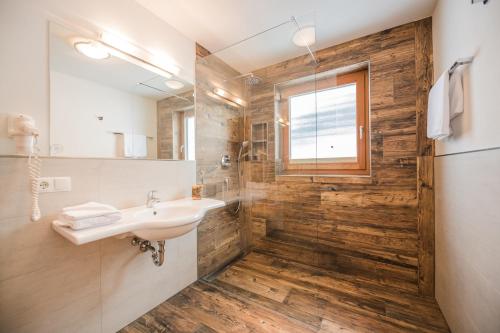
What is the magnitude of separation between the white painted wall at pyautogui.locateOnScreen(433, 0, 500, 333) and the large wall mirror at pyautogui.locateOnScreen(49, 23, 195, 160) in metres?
1.96

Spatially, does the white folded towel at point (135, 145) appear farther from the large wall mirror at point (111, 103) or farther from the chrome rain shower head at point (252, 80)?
the chrome rain shower head at point (252, 80)

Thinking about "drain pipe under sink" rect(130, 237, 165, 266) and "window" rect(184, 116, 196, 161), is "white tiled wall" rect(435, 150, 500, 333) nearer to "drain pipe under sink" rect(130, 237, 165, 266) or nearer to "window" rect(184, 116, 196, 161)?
"drain pipe under sink" rect(130, 237, 165, 266)

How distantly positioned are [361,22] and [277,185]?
5.62 feet

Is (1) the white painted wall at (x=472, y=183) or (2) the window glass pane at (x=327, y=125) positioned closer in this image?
(1) the white painted wall at (x=472, y=183)

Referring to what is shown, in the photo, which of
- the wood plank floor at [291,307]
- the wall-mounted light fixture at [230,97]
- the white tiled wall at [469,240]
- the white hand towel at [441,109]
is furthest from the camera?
the wall-mounted light fixture at [230,97]

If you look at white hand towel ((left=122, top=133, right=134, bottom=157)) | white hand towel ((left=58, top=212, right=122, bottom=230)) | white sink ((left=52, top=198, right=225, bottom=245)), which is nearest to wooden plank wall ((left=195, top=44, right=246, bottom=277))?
white sink ((left=52, top=198, right=225, bottom=245))

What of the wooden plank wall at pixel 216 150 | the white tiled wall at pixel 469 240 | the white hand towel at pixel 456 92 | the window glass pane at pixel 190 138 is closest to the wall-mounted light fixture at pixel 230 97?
the wooden plank wall at pixel 216 150

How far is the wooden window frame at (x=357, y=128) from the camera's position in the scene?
1931 millimetres

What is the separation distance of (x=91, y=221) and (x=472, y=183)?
2.06 metres

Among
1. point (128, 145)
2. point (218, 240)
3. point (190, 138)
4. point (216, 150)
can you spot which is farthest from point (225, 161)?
point (128, 145)

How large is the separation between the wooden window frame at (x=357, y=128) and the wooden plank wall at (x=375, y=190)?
95 mm

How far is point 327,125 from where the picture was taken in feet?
6.44

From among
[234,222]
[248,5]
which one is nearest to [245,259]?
[234,222]

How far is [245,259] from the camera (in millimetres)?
2234
